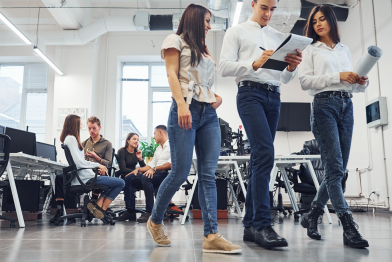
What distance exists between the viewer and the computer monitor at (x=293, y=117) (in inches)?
272

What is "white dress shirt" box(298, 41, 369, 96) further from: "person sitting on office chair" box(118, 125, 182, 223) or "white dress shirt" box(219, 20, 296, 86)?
"person sitting on office chair" box(118, 125, 182, 223)

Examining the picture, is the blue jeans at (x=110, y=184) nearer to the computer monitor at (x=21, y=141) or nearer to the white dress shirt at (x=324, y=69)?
the computer monitor at (x=21, y=141)

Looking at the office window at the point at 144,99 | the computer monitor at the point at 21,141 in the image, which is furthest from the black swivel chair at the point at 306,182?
the office window at the point at 144,99

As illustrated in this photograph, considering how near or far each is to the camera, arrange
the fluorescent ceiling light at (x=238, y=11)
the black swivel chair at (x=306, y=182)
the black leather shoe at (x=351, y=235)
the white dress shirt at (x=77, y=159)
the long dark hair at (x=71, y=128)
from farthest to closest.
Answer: the fluorescent ceiling light at (x=238, y=11)
the black swivel chair at (x=306, y=182)
the long dark hair at (x=71, y=128)
the white dress shirt at (x=77, y=159)
the black leather shoe at (x=351, y=235)

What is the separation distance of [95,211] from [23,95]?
5858mm

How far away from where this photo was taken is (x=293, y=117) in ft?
22.7

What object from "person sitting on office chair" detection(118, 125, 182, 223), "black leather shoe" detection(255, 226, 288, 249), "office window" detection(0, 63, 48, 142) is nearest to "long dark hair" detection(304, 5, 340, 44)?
"black leather shoe" detection(255, 226, 288, 249)

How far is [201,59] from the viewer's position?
1.67 metres

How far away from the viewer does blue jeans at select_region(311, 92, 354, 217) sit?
177 cm

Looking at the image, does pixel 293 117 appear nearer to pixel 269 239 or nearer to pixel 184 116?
pixel 269 239

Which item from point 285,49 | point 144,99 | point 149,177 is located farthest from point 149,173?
point 144,99

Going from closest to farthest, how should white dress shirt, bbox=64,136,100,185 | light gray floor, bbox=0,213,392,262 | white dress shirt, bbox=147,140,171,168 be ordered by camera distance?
light gray floor, bbox=0,213,392,262, white dress shirt, bbox=64,136,100,185, white dress shirt, bbox=147,140,171,168

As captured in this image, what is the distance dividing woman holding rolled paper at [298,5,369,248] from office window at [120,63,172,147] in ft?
19.7

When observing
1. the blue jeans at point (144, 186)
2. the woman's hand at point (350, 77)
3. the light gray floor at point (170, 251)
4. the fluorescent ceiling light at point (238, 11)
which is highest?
the fluorescent ceiling light at point (238, 11)
